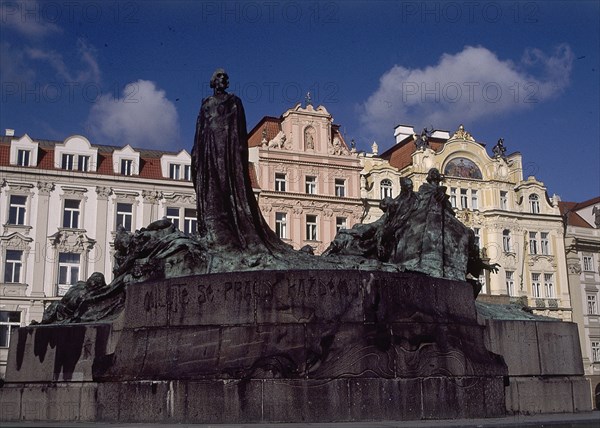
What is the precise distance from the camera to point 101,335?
34.7ft

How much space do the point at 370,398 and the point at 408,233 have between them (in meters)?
3.78

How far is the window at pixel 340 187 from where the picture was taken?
42.6 metres

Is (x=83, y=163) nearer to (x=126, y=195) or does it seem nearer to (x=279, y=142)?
(x=126, y=195)

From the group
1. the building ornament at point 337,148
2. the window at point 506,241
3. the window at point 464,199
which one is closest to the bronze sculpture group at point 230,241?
the building ornament at point 337,148

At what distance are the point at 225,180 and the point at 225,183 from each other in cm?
5

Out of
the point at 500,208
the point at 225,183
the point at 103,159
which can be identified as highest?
the point at 103,159

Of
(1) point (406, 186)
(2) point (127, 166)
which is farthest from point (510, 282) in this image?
(1) point (406, 186)

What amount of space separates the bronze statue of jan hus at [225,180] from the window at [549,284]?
3792 centimetres

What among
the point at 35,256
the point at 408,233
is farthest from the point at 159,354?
the point at 35,256

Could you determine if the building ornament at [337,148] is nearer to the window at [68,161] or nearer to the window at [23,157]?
the window at [68,161]

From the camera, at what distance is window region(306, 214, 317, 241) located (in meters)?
41.2

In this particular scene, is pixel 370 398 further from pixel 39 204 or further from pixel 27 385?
pixel 39 204

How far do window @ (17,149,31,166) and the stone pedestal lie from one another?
92.9ft

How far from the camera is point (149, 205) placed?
38469 mm
